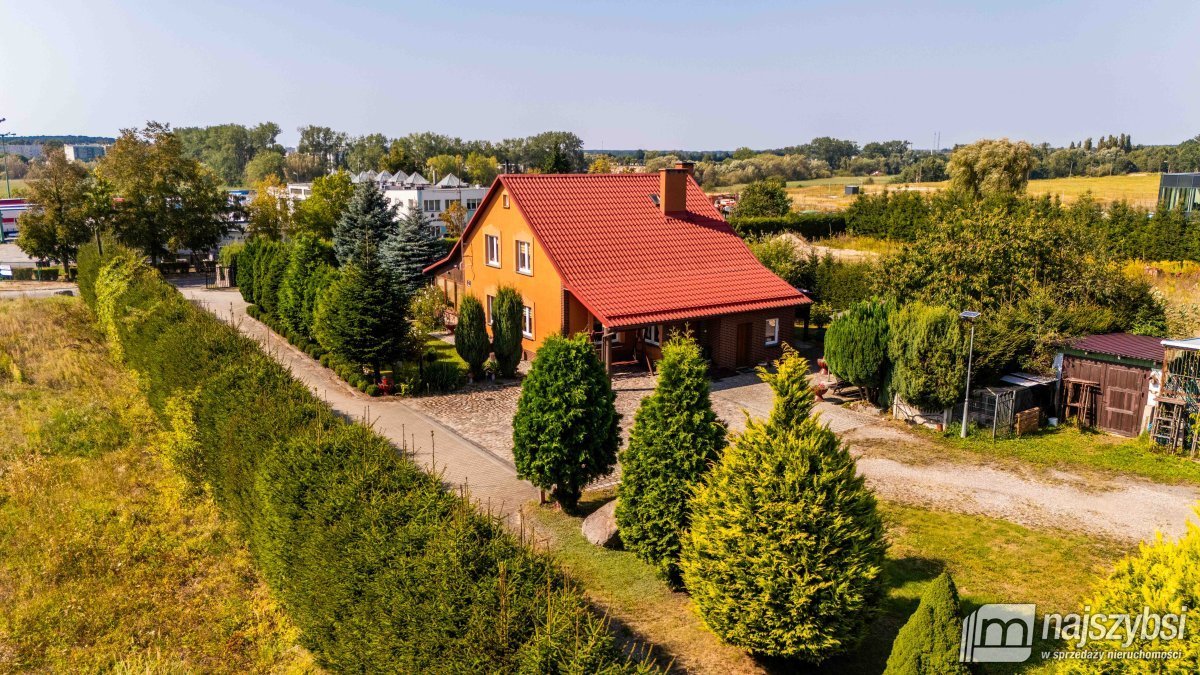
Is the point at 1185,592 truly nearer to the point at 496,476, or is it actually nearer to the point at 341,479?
the point at 341,479

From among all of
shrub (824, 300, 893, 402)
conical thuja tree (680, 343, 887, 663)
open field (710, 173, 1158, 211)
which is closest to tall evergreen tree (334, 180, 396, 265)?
shrub (824, 300, 893, 402)

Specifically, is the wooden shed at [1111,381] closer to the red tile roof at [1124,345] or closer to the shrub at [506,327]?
the red tile roof at [1124,345]

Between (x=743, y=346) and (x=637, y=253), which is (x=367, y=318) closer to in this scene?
(x=637, y=253)

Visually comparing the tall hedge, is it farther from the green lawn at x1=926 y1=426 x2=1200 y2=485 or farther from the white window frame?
the green lawn at x1=926 y1=426 x2=1200 y2=485

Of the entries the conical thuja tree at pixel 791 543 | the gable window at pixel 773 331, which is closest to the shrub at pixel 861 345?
the gable window at pixel 773 331

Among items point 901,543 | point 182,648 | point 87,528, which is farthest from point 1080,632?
point 87,528

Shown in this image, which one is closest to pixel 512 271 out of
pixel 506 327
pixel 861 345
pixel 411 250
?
pixel 506 327

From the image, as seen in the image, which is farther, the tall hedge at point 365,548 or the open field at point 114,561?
the open field at point 114,561
